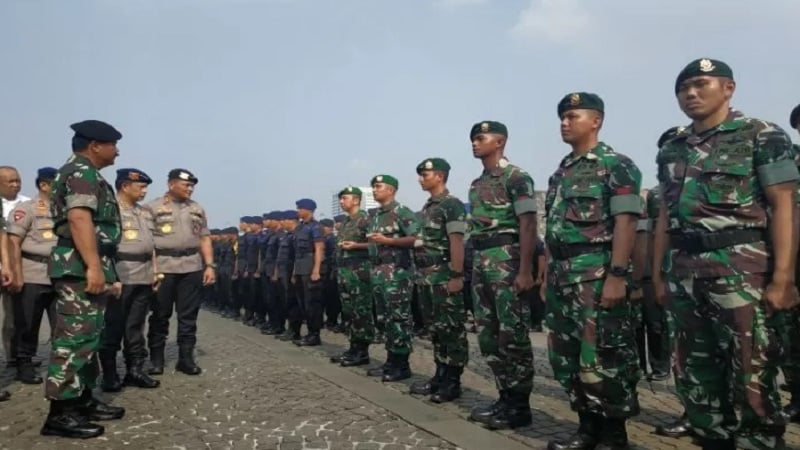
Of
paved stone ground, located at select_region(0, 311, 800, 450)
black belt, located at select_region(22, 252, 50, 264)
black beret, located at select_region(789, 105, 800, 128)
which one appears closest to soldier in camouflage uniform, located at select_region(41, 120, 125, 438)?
paved stone ground, located at select_region(0, 311, 800, 450)

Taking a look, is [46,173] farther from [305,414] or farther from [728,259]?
[728,259]

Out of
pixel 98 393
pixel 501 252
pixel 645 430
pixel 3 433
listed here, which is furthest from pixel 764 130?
pixel 98 393

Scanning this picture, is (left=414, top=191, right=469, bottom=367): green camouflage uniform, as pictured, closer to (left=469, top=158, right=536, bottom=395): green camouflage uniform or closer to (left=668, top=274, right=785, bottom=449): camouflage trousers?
(left=469, top=158, right=536, bottom=395): green camouflage uniform

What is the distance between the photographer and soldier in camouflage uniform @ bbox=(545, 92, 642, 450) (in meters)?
3.48

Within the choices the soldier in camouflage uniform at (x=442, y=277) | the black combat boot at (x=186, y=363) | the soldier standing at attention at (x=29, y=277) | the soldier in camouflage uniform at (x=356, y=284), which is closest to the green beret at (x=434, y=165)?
the soldier in camouflage uniform at (x=442, y=277)

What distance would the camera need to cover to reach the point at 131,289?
229 inches

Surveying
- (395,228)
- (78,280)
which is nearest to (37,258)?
(78,280)

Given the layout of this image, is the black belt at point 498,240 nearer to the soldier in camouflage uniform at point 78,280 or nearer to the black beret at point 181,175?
the soldier in camouflage uniform at point 78,280

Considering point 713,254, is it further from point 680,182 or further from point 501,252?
point 501,252

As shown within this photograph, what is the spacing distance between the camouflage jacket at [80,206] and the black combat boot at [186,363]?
7.42ft

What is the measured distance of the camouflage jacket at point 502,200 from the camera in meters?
4.41

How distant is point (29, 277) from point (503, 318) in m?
5.13

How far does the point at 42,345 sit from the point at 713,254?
31.8 feet

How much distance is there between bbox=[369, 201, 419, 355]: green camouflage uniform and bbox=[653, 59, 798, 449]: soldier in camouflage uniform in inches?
138
